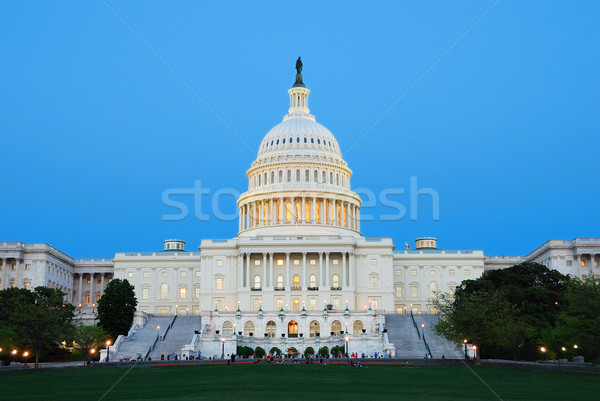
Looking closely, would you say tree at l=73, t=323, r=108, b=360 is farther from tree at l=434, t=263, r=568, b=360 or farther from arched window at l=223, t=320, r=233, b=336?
tree at l=434, t=263, r=568, b=360

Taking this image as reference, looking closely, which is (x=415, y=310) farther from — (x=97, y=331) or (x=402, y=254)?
(x=97, y=331)

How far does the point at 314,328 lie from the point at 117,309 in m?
25.6

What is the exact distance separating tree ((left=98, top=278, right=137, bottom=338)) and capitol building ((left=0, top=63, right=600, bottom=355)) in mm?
1883

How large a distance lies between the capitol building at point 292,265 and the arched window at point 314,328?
0.13m

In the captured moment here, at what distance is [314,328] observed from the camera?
336 ft

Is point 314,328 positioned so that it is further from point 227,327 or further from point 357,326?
point 227,327

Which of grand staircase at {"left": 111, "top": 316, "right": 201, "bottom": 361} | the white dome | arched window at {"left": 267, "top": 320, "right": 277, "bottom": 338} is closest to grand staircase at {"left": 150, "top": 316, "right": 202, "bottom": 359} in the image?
grand staircase at {"left": 111, "top": 316, "right": 201, "bottom": 361}

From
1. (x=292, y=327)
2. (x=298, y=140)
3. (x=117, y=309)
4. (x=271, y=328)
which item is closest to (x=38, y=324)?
(x=117, y=309)

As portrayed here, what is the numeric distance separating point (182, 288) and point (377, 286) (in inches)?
1325

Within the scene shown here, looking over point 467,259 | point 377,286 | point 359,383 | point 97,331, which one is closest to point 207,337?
point 97,331

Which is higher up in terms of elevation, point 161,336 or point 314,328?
point 314,328

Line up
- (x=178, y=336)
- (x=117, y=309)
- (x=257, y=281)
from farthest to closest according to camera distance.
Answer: (x=257, y=281) → (x=117, y=309) → (x=178, y=336)

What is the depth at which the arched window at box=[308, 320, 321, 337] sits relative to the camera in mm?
101894

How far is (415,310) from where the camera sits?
129500 mm
